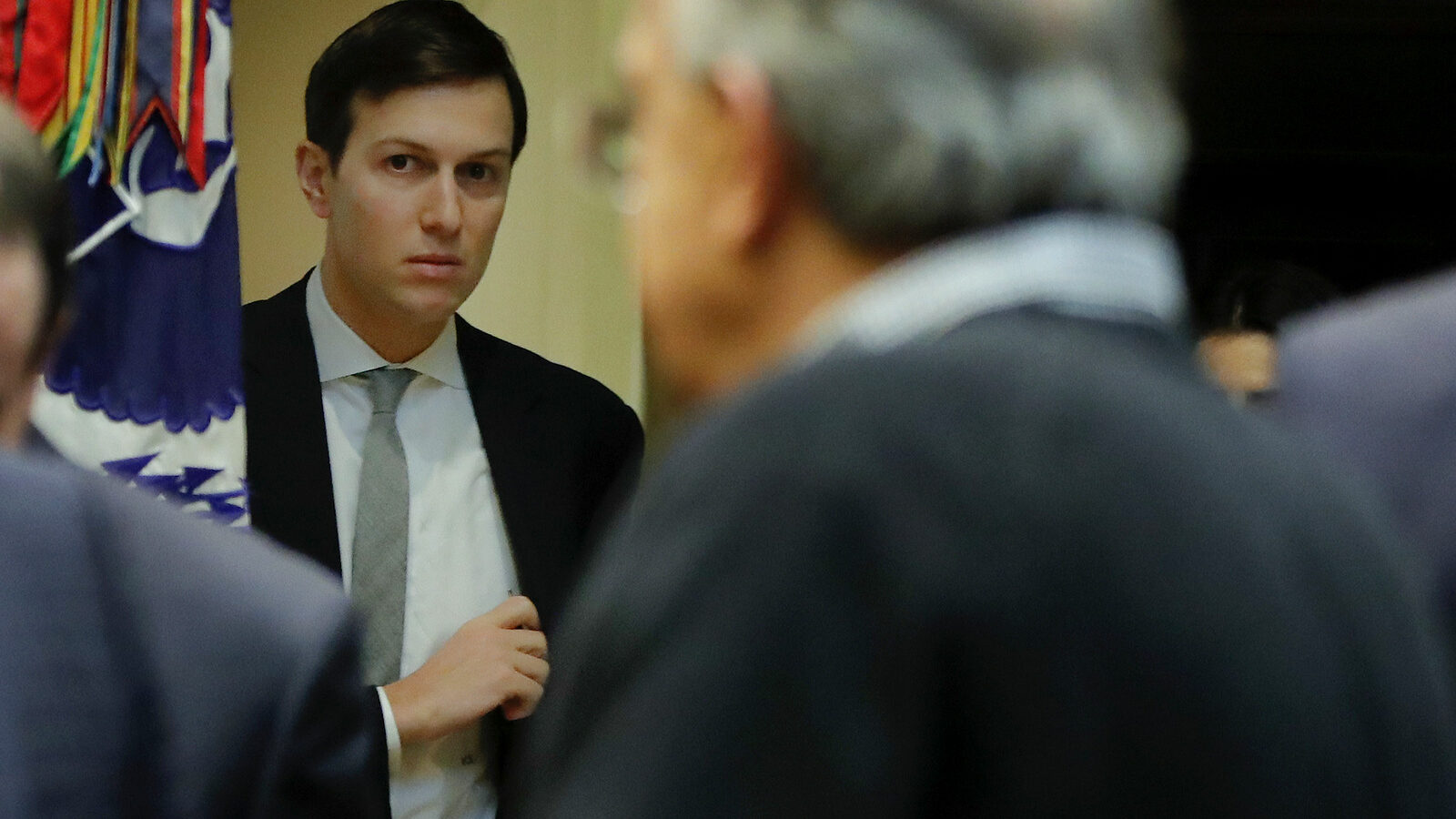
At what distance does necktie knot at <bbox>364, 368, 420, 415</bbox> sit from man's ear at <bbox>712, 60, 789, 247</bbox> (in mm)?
1610

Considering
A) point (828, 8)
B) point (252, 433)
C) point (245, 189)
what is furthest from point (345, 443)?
point (828, 8)

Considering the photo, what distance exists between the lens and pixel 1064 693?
65cm

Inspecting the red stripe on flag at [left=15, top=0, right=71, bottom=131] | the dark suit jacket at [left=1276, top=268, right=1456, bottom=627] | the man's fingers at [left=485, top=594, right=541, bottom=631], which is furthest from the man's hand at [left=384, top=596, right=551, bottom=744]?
the dark suit jacket at [left=1276, top=268, right=1456, bottom=627]

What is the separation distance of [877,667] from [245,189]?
2.48 m

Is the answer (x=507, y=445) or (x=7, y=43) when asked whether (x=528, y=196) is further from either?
(x=7, y=43)

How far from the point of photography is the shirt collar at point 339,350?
2.32 metres

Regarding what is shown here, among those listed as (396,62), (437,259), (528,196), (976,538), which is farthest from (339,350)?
(976,538)

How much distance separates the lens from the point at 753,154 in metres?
0.78

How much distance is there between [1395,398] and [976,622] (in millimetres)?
454

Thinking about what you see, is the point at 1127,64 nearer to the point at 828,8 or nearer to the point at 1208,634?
the point at 828,8

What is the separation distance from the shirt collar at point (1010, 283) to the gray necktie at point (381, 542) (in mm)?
1538

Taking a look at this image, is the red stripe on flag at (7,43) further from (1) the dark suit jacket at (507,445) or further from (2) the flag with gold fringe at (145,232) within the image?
(1) the dark suit jacket at (507,445)

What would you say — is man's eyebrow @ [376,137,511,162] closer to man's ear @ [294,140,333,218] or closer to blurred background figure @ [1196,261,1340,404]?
man's ear @ [294,140,333,218]

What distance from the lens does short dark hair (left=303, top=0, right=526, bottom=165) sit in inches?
93.0
